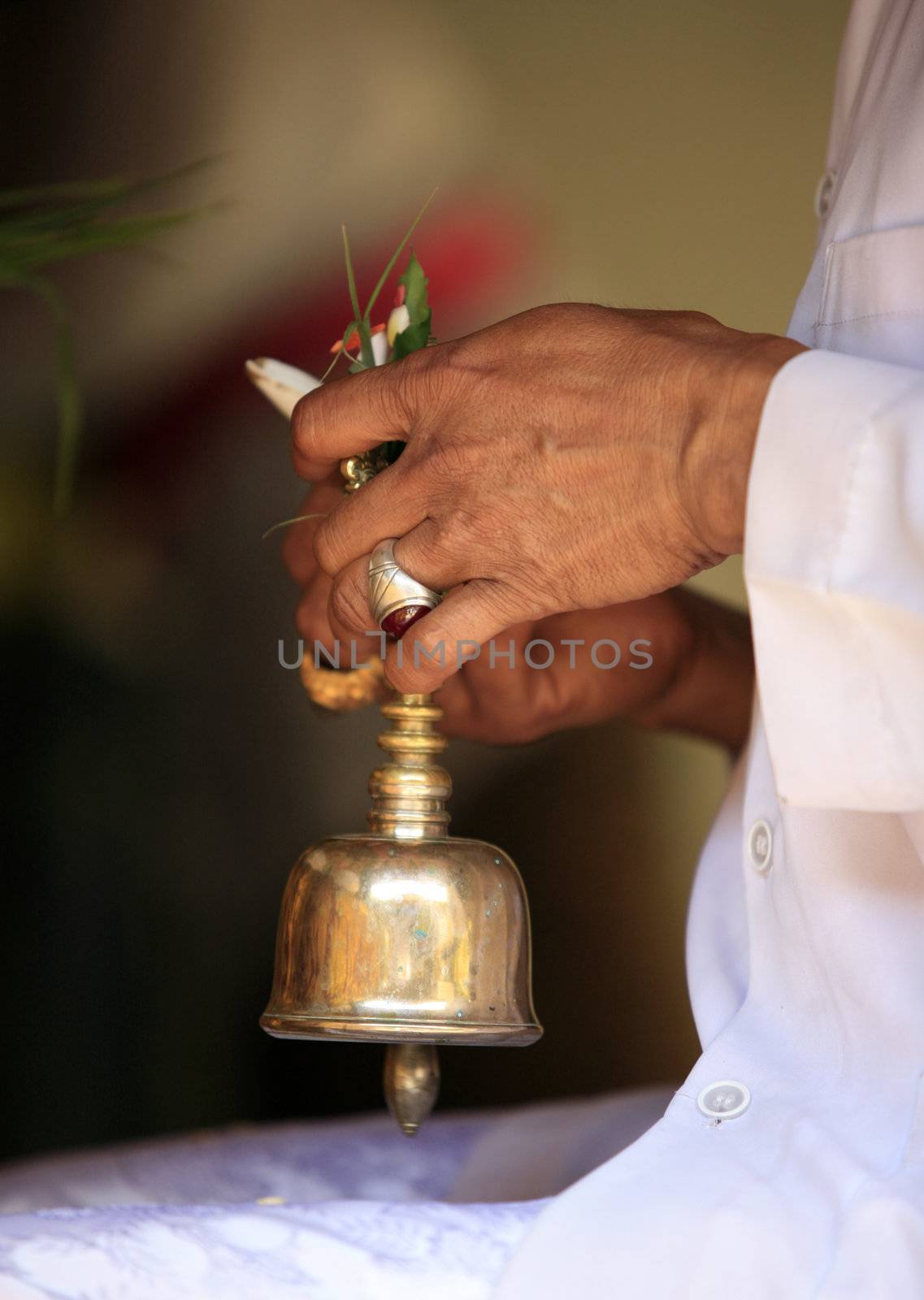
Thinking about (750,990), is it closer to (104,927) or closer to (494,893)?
(494,893)

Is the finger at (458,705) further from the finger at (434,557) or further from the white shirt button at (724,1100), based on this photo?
the white shirt button at (724,1100)

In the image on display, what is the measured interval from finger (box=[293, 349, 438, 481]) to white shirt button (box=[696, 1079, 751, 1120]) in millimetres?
461

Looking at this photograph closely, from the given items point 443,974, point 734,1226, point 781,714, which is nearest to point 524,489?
point 781,714

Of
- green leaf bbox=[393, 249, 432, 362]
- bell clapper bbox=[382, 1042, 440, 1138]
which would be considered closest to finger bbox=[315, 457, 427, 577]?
green leaf bbox=[393, 249, 432, 362]

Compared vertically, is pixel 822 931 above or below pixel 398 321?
below

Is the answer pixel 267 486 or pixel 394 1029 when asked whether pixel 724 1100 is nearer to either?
pixel 394 1029

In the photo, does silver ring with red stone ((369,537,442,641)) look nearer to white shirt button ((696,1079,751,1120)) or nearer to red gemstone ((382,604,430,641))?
red gemstone ((382,604,430,641))

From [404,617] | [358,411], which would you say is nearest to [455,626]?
[404,617]

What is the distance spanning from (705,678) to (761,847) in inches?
19.1

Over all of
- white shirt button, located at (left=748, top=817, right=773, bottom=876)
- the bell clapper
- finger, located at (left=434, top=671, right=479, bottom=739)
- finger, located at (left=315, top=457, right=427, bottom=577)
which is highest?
finger, located at (left=315, top=457, right=427, bottom=577)

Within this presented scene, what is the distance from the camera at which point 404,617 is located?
886mm

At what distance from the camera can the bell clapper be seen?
3.08ft

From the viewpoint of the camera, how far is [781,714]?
30.1 inches

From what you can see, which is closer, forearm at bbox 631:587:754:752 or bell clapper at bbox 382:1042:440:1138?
bell clapper at bbox 382:1042:440:1138
